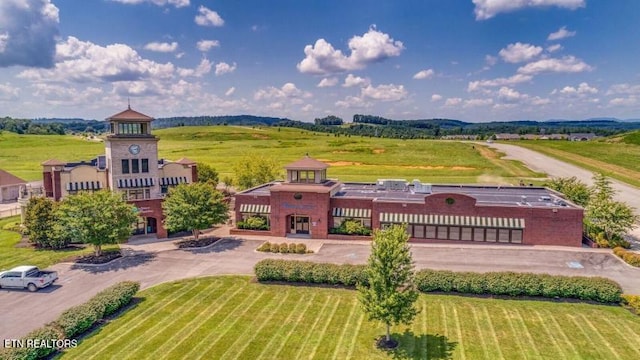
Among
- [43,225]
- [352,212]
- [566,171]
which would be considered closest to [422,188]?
[352,212]

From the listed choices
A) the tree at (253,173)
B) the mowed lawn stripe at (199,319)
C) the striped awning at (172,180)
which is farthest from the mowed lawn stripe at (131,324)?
the tree at (253,173)

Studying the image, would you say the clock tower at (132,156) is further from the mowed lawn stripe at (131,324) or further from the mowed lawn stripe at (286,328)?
the mowed lawn stripe at (286,328)

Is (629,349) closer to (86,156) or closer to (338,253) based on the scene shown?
(338,253)

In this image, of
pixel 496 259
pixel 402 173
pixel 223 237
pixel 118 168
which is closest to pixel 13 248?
pixel 118 168

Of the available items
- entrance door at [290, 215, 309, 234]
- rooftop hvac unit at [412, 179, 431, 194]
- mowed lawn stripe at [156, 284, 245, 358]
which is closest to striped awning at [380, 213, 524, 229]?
rooftop hvac unit at [412, 179, 431, 194]

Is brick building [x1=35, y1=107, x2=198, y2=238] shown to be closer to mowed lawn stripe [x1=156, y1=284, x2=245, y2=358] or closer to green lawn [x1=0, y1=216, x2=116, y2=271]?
green lawn [x1=0, y1=216, x2=116, y2=271]

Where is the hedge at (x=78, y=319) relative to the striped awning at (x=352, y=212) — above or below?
below

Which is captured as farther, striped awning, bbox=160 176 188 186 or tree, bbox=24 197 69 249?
striped awning, bbox=160 176 188 186

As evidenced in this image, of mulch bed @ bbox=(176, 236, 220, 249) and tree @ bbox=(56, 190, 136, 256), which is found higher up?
tree @ bbox=(56, 190, 136, 256)
